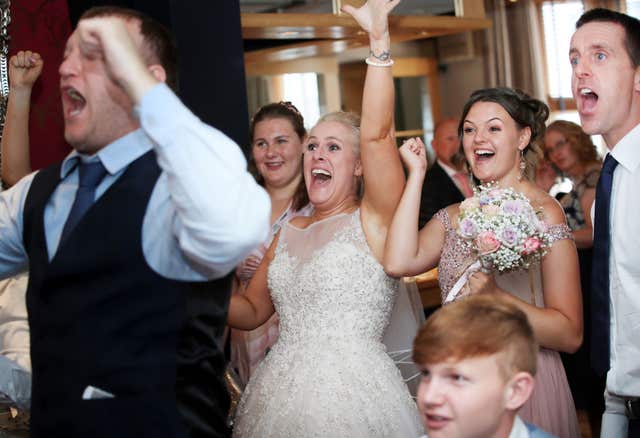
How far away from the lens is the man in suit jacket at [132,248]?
1.54m

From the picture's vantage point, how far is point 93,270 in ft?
5.53

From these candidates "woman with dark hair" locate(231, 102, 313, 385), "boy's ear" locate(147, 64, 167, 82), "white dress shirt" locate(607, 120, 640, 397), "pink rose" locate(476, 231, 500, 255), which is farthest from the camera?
"woman with dark hair" locate(231, 102, 313, 385)

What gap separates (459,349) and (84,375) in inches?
30.7

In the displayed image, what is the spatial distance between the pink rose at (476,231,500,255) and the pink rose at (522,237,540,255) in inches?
3.1

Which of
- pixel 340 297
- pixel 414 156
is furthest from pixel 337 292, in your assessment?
pixel 414 156

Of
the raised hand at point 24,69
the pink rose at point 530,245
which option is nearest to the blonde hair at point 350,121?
the pink rose at point 530,245

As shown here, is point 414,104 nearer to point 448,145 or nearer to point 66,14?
point 448,145

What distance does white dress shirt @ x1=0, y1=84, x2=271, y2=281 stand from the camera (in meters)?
1.52

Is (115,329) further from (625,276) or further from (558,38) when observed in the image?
(558,38)

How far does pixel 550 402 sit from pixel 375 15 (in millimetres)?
1357

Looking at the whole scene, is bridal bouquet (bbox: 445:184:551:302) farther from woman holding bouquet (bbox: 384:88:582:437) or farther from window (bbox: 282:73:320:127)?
window (bbox: 282:73:320:127)

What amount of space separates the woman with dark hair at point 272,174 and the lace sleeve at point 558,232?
1213 mm

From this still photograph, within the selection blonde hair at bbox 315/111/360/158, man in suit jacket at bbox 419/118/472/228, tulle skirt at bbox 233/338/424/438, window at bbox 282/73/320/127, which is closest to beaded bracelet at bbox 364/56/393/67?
blonde hair at bbox 315/111/360/158

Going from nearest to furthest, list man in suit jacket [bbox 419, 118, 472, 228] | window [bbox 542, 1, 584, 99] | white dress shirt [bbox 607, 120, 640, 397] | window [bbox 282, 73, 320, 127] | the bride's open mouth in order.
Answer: white dress shirt [bbox 607, 120, 640, 397] < the bride's open mouth < man in suit jacket [bbox 419, 118, 472, 228] < window [bbox 282, 73, 320, 127] < window [bbox 542, 1, 584, 99]
